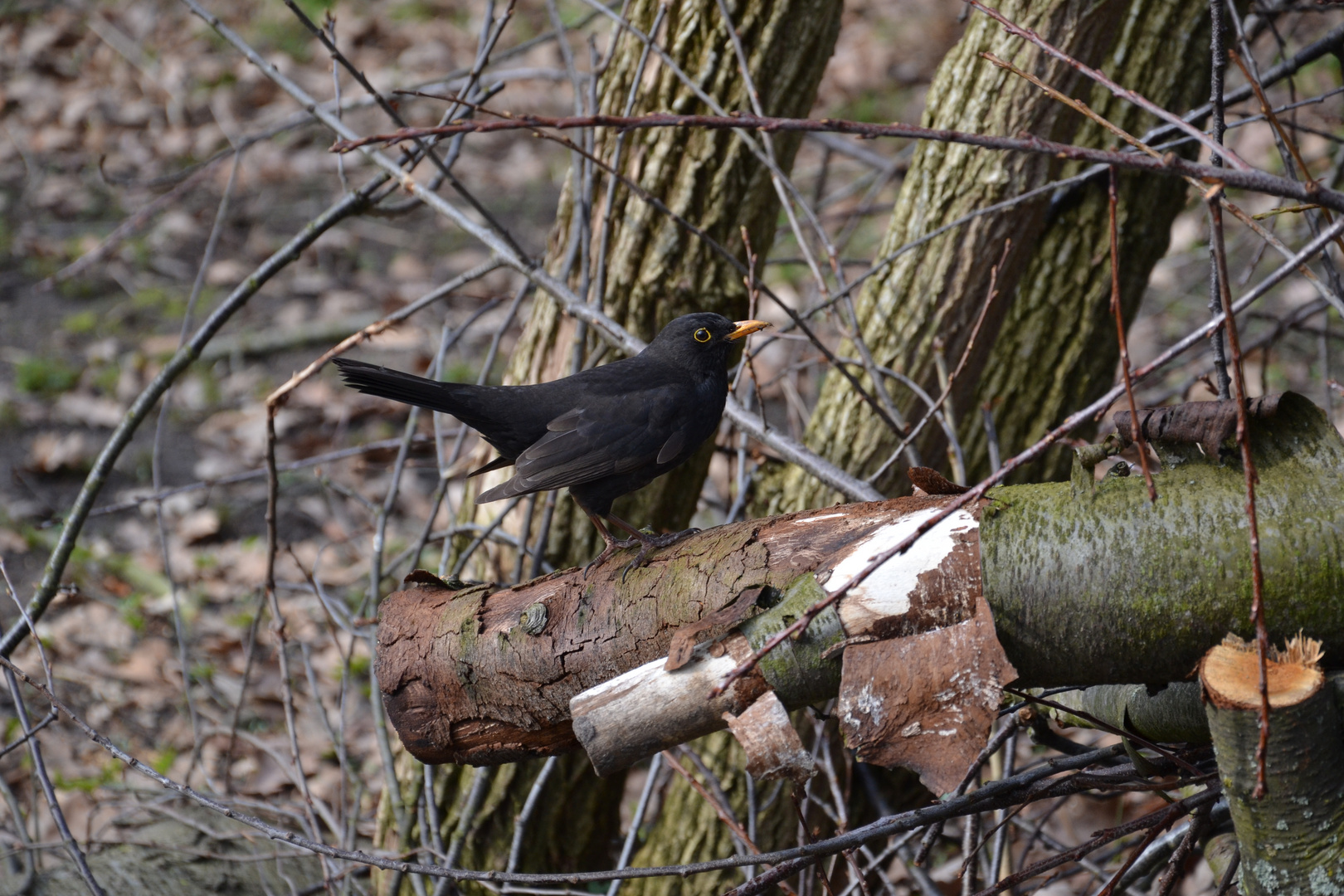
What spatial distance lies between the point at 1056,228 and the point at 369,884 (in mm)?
3385

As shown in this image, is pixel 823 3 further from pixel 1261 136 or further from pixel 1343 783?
pixel 1261 136

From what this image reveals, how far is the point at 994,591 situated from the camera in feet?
5.81

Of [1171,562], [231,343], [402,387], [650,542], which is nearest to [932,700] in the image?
[1171,562]

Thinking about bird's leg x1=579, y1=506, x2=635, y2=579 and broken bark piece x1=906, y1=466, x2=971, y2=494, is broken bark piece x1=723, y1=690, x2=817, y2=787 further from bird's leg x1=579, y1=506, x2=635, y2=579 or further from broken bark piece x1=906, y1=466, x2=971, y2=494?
bird's leg x1=579, y1=506, x2=635, y2=579

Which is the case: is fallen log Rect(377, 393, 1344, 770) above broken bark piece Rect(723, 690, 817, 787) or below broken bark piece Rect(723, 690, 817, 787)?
above

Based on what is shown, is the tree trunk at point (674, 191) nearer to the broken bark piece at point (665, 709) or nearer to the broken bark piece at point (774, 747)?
the broken bark piece at point (665, 709)

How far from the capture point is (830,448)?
136 inches

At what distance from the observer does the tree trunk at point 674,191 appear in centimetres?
346

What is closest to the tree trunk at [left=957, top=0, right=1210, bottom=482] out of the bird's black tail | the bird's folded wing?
the bird's folded wing

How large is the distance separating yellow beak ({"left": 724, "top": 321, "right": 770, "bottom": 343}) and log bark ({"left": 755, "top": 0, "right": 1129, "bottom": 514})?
405 millimetres

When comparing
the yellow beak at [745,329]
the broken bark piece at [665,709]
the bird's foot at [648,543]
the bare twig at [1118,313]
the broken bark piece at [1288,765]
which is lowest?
the broken bark piece at [1288,765]

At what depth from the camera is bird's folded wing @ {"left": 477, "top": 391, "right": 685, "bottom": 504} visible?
2.90 meters

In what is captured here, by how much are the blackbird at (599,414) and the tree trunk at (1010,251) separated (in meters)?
0.53

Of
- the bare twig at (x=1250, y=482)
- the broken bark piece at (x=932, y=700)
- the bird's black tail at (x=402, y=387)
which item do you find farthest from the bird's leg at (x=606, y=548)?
the bare twig at (x=1250, y=482)
